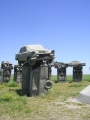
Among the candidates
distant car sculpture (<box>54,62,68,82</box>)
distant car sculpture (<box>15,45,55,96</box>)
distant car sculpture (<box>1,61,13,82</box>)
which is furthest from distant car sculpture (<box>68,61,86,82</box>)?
distant car sculpture (<box>15,45,55,96</box>)

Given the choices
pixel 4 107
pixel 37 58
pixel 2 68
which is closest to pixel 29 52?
pixel 37 58

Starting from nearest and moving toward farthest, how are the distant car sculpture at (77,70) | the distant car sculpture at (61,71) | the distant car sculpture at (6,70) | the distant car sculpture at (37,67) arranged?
the distant car sculpture at (37,67), the distant car sculpture at (6,70), the distant car sculpture at (61,71), the distant car sculpture at (77,70)

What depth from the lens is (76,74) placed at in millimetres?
42156

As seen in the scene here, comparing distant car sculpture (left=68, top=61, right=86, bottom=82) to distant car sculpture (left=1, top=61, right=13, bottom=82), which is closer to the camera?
distant car sculpture (left=1, top=61, right=13, bottom=82)

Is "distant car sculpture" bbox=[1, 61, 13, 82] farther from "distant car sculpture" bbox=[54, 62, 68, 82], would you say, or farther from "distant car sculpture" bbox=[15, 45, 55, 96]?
"distant car sculpture" bbox=[15, 45, 55, 96]

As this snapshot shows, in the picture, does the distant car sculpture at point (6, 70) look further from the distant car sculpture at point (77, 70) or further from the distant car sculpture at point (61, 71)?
the distant car sculpture at point (77, 70)

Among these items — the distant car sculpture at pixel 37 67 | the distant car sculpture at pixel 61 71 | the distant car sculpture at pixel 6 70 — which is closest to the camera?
the distant car sculpture at pixel 37 67

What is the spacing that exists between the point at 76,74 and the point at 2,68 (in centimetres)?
1121

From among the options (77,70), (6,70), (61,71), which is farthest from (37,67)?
(77,70)

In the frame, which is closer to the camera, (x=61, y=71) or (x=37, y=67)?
(x=37, y=67)

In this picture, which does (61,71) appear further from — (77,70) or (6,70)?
(6,70)

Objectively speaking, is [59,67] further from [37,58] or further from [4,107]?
A: [4,107]

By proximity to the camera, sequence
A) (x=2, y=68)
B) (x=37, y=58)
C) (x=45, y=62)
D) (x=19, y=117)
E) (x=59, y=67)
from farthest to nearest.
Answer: (x=59, y=67) → (x=2, y=68) → (x=45, y=62) → (x=37, y=58) → (x=19, y=117)

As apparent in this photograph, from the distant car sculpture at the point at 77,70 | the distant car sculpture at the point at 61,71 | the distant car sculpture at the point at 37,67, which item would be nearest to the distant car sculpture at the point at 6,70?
the distant car sculpture at the point at 61,71
